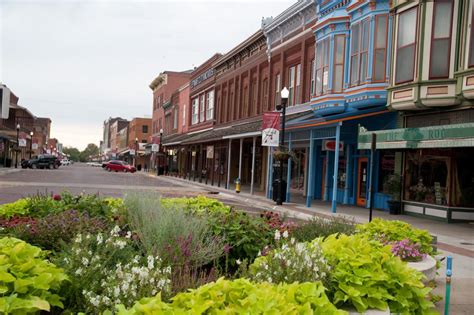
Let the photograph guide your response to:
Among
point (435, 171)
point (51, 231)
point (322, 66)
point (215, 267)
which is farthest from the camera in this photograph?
point (322, 66)

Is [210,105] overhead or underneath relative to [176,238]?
overhead

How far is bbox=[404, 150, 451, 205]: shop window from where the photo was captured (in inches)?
725

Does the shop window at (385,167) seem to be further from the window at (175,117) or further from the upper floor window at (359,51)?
the window at (175,117)

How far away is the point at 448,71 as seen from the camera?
688 inches

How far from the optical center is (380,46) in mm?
20891

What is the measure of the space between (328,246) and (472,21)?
556 inches

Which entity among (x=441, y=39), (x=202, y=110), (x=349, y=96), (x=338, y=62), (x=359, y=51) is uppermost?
(x=202, y=110)

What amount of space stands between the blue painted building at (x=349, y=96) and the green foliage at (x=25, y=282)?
1755 centimetres

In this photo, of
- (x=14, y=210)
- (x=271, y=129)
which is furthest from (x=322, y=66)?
(x=14, y=210)

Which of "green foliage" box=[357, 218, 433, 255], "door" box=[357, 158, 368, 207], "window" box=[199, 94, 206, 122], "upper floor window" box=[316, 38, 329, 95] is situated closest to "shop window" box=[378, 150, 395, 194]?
"door" box=[357, 158, 368, 207]

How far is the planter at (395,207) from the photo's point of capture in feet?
65.9

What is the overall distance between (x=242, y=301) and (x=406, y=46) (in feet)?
59.5

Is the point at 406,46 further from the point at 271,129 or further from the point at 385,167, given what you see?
the point at 271,129

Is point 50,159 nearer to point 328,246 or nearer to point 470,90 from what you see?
point 470,90
